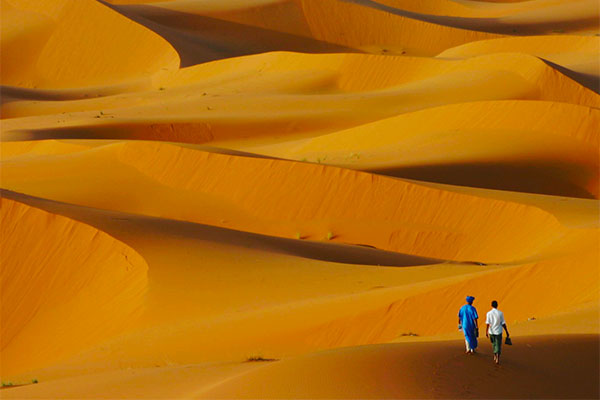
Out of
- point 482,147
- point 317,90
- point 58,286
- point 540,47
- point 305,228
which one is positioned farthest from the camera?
point 540,47

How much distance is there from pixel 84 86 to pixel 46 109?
7852 millimetres

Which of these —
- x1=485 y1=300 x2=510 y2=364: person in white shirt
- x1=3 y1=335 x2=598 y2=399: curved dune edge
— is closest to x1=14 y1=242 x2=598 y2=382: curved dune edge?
x1=3 y1=335 x2=598 y2=399: curved dune edge

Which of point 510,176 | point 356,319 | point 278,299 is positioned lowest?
point 356,319

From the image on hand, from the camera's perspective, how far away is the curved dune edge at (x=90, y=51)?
4528 cm

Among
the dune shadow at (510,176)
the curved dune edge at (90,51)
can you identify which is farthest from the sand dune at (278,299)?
the curved dune edge at (90,51)

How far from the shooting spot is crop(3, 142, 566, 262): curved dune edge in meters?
18.0

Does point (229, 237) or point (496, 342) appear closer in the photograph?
point (496, 342)

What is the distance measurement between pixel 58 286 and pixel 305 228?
6.47 m

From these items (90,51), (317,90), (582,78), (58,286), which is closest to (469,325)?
(58,286)

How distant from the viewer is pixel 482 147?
2372 centimetres

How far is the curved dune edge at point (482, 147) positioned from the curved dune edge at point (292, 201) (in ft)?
7.70

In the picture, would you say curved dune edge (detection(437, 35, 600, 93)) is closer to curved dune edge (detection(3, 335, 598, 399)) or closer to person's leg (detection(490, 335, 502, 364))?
curved dune edge (detection(3, 335, 598, 399))

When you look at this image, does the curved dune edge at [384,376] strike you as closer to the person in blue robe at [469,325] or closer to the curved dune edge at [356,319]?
the person in blue robe at [469,325]

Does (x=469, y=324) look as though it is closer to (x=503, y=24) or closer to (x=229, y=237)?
(x=229, y=237)
